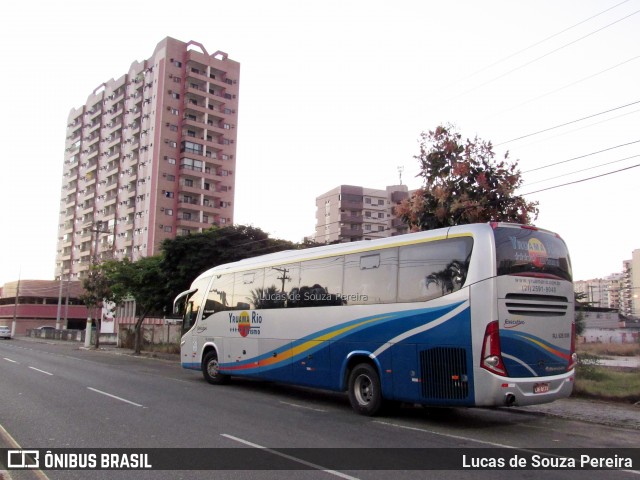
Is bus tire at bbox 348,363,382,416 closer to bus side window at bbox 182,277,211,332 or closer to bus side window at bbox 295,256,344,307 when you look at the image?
bus side window at bbox 295,256,344,307

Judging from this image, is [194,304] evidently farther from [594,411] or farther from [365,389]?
[594,411]

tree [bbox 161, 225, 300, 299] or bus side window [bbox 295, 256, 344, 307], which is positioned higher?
tree [bbox 161, 225, 300, 299]

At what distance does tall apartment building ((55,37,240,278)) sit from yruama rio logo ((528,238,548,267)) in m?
64.8

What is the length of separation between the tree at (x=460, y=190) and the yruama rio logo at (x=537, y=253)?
4192 millimetres

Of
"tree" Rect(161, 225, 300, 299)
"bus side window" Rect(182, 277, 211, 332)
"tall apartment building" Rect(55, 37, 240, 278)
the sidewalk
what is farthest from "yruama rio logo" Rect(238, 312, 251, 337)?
"tall apartment building" Rect(55, 37, 240, 278)

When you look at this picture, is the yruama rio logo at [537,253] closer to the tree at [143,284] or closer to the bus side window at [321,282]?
the bus side window at [321,282]

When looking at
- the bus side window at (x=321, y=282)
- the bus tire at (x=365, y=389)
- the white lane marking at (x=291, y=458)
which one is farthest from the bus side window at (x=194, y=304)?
the white lane marking at (x=291, y=458)

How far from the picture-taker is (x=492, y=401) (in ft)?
28.8

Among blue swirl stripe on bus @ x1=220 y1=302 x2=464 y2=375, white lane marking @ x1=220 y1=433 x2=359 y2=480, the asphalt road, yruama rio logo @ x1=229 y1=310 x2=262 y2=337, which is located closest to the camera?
white lane marking @ x1=220 y1=433 x2=359 y2=480

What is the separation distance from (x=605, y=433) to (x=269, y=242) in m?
23.5

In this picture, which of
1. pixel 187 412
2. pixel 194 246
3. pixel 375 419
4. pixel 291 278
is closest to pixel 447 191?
pixel 291 278

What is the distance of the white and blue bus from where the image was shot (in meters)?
9.02

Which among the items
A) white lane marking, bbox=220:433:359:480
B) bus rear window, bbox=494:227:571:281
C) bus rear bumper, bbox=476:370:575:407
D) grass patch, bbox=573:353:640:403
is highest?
bus rear window, bbox=494:227:571:281

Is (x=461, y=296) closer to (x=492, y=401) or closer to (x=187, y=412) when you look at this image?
(x=492, y=401)
